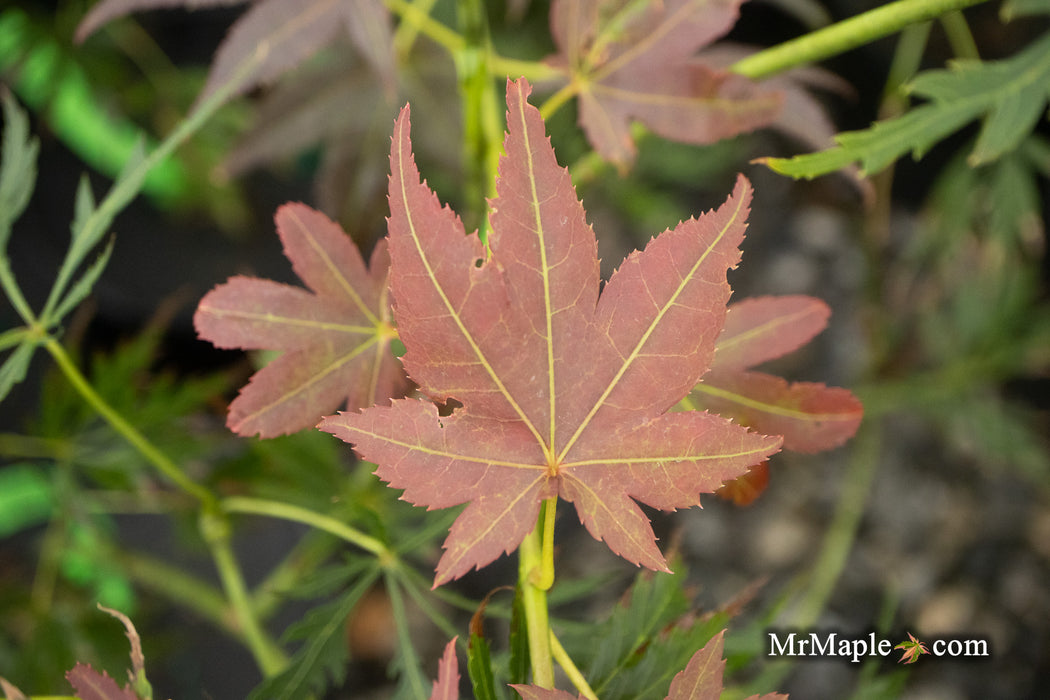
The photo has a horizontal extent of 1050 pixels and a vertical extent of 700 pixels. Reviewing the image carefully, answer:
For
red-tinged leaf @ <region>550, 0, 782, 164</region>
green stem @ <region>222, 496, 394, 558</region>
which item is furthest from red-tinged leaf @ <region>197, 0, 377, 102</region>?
green stem @ <region>222, 496, 394, 558</region>

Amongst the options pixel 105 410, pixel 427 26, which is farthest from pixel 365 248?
pixel 105 410

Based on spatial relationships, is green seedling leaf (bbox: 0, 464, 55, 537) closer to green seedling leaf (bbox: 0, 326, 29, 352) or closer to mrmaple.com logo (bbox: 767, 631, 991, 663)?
green seedling leaf (bbox: 0, 326, 29, 352)

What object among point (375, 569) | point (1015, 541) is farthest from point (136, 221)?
point (1015, 541)

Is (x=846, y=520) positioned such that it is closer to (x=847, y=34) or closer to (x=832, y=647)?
(x=832, y=647)

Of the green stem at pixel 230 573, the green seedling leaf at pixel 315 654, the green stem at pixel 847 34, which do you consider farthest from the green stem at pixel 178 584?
the green stem at pixel 847 34

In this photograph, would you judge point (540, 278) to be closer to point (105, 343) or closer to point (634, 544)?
point (634, 544)

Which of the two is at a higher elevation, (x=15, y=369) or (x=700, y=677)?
(x=15, y=369)
